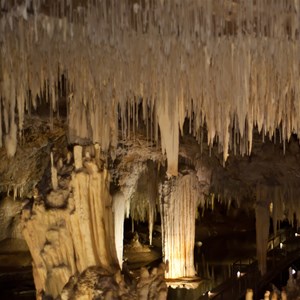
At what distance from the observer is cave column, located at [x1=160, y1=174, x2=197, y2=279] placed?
30.3ft

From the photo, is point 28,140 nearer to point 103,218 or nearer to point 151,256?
point 103,218

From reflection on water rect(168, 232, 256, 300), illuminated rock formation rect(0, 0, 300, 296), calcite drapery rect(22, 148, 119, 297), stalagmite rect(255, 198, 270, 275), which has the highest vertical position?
illuminated rock formation rect(0, 0, 300, 296)

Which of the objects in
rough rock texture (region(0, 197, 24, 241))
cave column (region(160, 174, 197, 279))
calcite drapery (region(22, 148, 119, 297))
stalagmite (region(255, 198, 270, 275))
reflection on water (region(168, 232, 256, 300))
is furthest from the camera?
rough rock texture (region(0, 197, 24, 241))

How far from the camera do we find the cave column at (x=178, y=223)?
364 inches

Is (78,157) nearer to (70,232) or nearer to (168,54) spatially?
(70,232)

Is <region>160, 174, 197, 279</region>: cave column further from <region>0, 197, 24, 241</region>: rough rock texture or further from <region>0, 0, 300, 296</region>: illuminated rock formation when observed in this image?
<region>0, 197, 24, 241</region>: rough rock texture

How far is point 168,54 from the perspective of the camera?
443 cm

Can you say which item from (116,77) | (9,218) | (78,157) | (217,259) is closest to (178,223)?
(217,259)

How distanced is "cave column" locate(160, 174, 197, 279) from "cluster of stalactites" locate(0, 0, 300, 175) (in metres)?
3.71

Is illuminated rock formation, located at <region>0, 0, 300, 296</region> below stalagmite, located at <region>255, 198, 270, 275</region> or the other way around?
the other way around

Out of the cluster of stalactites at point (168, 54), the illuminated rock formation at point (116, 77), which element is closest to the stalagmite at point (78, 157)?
the illuminated rock formation at point (116, 77)

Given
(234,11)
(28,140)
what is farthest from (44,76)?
(28,140)

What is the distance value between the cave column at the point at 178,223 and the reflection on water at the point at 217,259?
45 centimetres

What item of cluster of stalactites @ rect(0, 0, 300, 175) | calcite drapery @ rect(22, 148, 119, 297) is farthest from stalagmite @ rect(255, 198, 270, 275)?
cluster of stalactites @ rect(0, 0, 300, 175)
